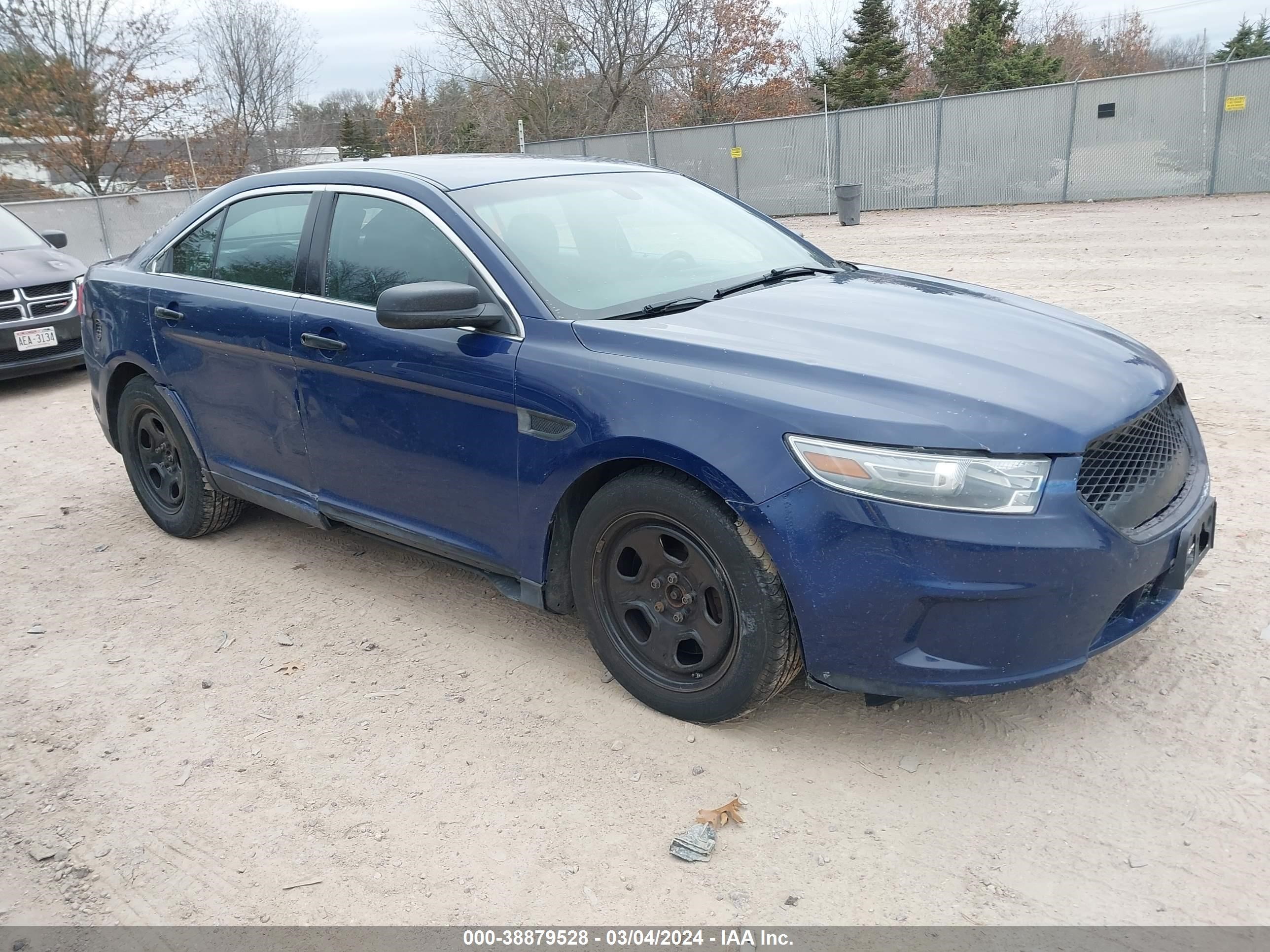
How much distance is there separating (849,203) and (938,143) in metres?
3.42

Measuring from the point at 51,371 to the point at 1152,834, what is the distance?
9.69 metres

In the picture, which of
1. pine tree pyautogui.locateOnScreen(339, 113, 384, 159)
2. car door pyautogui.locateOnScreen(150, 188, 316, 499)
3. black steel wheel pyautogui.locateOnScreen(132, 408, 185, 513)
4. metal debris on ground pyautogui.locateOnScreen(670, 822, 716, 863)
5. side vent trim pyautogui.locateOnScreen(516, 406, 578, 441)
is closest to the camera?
metal debris on ground pyautogui.locateOnScreen(670, 822, 716, 863)

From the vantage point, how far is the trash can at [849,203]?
2006 cm

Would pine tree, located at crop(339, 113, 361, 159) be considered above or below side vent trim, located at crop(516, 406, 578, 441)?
above

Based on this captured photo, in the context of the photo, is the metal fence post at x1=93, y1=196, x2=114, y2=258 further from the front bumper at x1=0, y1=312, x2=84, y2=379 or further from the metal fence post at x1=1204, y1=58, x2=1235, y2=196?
the metal fence post at x1=1204, y1=58, x2=1235, y2=196

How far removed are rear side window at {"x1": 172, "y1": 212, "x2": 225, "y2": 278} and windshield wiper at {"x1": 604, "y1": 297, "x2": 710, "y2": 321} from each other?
232cm

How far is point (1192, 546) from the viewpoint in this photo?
300 centimetres

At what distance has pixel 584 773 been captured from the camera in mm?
3000

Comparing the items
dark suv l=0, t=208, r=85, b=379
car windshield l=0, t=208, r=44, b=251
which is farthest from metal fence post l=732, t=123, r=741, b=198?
dark suv l=0, t=208, r=85, b=379

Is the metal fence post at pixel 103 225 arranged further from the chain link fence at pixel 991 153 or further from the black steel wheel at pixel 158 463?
the black steel wheel at pixel 158 463

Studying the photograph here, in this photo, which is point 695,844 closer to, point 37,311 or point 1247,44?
point 37,311

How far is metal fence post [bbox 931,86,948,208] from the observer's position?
21.7m

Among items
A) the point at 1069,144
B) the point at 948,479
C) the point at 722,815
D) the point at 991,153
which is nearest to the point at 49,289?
the point at 722,815
